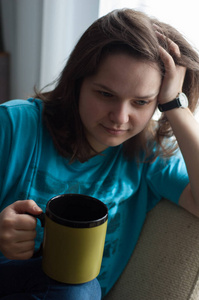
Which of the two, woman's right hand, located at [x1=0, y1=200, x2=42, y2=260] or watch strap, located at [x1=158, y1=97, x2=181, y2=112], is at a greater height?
watch strap, located at [x1=158, y1=97, x2=181, y2=112]

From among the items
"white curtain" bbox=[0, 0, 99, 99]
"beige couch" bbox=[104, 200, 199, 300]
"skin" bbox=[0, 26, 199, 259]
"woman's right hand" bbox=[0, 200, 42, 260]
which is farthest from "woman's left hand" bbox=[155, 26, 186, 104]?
"white curtain" bbox=[0, 0, 99, 99]

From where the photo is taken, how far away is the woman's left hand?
2.93 ft

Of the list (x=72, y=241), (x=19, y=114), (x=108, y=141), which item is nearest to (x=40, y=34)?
(x=19, y=114)

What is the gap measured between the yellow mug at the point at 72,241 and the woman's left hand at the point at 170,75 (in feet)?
1.15

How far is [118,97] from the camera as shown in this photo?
2.81 feet

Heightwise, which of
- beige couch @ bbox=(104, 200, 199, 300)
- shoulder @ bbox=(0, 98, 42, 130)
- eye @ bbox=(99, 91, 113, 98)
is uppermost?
eye @ bbox=(99, 91, 113, 98)

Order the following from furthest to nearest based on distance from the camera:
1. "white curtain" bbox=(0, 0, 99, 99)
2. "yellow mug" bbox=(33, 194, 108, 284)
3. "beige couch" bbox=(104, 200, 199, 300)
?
"white curtain" bbox=(0, 0, 99, 99)
"beige couch" bbox=(104, 200, 199, 300)
"yellow mug" bbox=(33, 194, 108, 284)

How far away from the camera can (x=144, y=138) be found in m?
1.09

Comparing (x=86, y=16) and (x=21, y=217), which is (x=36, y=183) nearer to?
(x=21, y=217)

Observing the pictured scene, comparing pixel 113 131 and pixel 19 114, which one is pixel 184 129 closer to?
pixel 113 131

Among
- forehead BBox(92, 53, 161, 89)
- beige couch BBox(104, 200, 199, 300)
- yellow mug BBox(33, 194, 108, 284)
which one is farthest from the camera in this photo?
beige couch BBox(104, 200, 199, 300)

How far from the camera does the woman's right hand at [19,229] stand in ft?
2.33

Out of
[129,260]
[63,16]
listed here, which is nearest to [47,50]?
[63,16]

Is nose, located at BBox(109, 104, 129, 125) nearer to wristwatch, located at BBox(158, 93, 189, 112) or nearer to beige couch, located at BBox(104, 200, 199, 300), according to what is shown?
wristwatch, located at BBox(158, 93, 189, 112)
